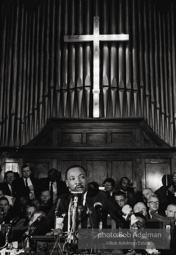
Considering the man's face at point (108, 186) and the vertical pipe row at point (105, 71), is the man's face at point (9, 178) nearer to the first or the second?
the man's face at point (108, 186)

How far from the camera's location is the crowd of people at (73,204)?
11.3 ft

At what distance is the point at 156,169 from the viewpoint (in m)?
9.25

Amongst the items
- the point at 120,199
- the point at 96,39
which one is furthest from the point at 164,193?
the point at 96,39

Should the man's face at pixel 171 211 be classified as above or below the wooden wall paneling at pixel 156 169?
below

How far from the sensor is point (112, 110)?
367 inches

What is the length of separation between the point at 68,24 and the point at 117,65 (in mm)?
1400

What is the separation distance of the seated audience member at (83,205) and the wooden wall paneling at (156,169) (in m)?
5.59

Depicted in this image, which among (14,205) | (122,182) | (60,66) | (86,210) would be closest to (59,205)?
(86,210)

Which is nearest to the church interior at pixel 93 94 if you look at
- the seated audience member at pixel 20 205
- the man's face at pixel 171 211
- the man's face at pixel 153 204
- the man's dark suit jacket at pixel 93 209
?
the seated audience member at pixel 20 205

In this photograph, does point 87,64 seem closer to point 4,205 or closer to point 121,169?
point 121,169

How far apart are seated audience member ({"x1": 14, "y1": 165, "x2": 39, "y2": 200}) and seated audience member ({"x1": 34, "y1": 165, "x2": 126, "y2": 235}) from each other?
445 centimetres

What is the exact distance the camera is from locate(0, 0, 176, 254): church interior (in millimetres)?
9242

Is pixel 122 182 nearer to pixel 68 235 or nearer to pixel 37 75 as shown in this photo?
pixel 37 75

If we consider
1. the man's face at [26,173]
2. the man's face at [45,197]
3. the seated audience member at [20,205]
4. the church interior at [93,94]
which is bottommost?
the seated audience member at [20,205]
